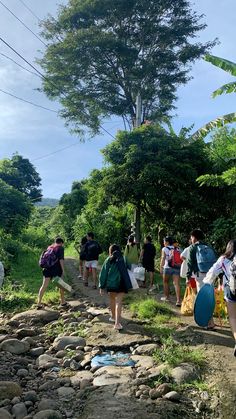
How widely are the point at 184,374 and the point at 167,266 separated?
4.02 meters

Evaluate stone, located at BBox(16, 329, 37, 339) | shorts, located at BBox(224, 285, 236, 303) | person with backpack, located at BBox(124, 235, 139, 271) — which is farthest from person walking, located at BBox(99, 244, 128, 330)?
person with backpack, located at BBox(124, 235, 139, 271)

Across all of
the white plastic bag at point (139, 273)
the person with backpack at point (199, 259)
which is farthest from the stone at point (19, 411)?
the white plastic bag at point (139, 273)

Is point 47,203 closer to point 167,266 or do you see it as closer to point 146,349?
point 167,266

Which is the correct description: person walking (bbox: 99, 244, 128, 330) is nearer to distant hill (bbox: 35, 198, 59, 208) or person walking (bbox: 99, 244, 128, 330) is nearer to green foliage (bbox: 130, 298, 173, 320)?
green foliage (bbox: 130, 298, 173, 320)

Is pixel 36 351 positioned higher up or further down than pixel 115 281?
further down

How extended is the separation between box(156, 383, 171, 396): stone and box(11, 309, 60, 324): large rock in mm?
4273

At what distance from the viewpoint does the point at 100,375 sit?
5.71 metres

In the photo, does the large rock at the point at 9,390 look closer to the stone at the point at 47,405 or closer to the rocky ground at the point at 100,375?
the rocky ground at the point at 100,375

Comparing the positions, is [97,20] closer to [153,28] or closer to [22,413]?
[153,28]

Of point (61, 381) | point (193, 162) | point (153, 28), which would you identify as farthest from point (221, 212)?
point (153, 28)

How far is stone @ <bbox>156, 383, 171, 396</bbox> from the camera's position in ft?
16.5

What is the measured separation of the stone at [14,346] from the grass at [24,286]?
2.84 metres

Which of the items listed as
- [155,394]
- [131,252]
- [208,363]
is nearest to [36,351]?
[155,394]

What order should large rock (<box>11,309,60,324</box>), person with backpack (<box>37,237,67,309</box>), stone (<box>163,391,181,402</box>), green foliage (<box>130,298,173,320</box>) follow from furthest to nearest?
person with backpack (<box>37,237,67,309</box>)
large rock (<box>11,309,60,324</box>)
green foliage (<box>130,298,173,320</box>)
stone (<box>163,391,181,402</box>)
